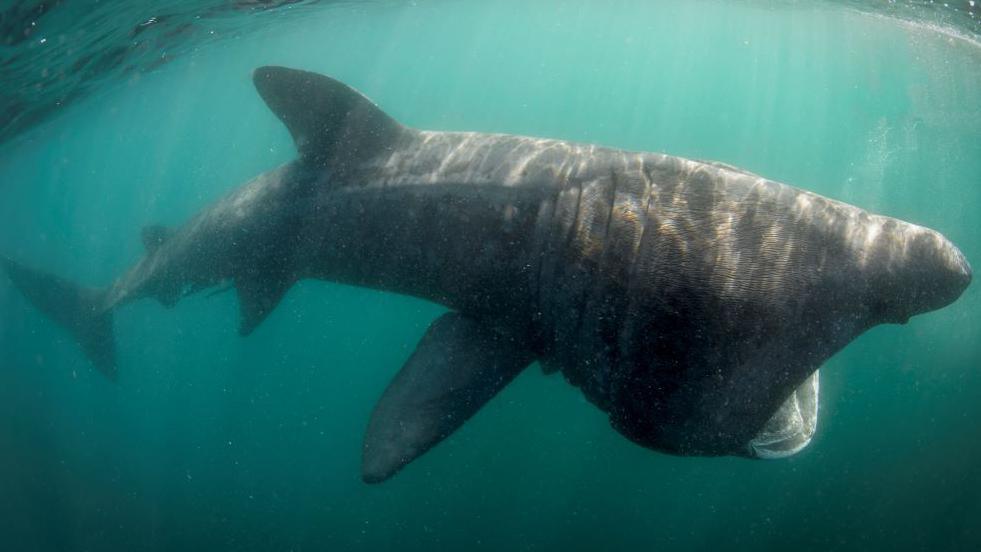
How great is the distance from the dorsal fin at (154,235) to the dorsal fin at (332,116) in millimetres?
5137

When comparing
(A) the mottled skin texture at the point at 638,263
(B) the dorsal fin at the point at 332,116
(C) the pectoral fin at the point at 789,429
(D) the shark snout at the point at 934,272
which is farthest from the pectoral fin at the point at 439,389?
(D) the shark snout at the point at 934,272

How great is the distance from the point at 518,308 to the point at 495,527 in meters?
14.7

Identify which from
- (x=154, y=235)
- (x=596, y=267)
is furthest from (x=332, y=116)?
(x=154, y=235)

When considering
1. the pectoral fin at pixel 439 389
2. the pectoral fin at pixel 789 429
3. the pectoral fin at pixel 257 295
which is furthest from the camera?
the pectoral fin at pixel 257 295

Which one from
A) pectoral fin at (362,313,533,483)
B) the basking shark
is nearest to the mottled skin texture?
the basking shark

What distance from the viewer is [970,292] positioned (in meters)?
30.8

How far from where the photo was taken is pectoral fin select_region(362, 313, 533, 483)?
4484mm

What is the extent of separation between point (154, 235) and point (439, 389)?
8.12 meters

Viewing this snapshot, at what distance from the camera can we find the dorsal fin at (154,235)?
995 centimetres

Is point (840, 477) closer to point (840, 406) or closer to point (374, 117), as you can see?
point (840, 406)

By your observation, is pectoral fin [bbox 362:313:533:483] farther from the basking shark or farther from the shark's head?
the shark's head

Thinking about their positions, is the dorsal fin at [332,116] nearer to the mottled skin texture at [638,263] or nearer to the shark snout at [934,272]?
the mottled skin texture at [638,263]

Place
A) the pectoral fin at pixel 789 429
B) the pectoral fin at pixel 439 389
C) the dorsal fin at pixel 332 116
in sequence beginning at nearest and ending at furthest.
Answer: the pectoral fin at pixel 789 429 → the pectoral fin at pixel 439 389 → the dorsal fin at pixel 332 116

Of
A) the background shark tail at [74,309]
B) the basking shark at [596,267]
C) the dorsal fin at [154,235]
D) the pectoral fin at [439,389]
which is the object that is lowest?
the background shark tail at [74,309]
